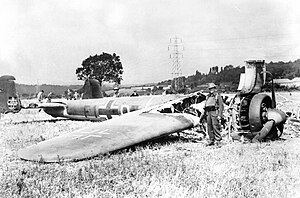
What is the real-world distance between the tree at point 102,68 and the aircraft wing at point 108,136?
33.9 m

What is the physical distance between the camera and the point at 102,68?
44062mm

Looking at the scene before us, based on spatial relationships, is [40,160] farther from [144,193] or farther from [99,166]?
[144,193]

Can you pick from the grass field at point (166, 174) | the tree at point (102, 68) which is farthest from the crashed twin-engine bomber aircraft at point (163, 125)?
the tree at point (102, 68)

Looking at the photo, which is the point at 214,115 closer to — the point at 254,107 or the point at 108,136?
the point at 254,107


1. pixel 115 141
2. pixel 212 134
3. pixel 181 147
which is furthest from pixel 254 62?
pixel 115 141

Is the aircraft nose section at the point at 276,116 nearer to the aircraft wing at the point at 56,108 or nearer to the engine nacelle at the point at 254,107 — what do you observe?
the engine nacelle at the point at 254,107

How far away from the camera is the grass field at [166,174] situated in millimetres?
4117

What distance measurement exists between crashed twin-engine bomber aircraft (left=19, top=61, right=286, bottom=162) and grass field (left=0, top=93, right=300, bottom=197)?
22 cm

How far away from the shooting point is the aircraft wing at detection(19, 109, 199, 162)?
5.80 metres

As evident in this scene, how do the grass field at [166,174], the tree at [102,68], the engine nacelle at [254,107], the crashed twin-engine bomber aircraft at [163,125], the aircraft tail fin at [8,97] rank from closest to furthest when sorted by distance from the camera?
the grass field at [166,174] < the crashed twin-engine bomber aircraft at [163,125] < the engine nacelle at [254,107] < the aircraft tail fin at [8,97] < the tree at [102,68]

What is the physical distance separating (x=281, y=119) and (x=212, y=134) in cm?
167

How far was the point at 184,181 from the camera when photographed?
444cm

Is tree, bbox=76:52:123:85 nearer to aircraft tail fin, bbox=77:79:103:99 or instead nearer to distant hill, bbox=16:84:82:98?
aircraft tail fin, bbox=77:79:103:99

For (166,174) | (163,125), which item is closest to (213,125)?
(163,125)
